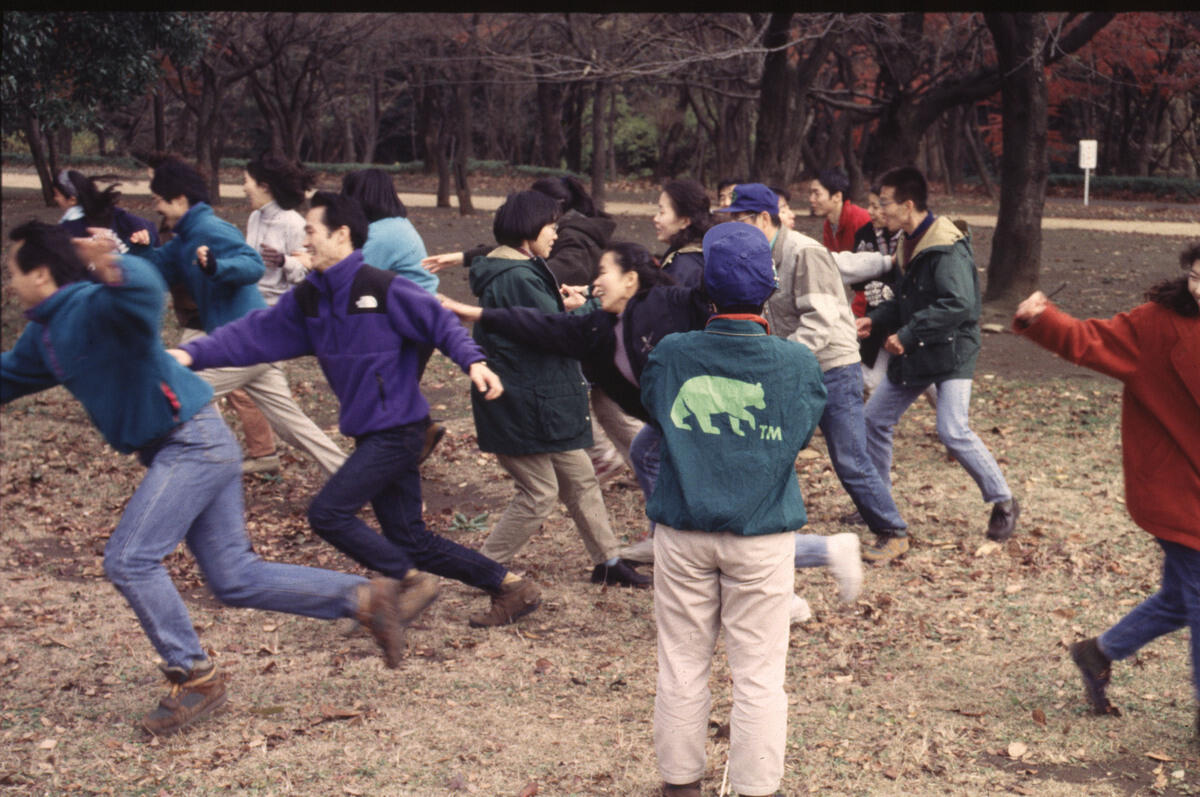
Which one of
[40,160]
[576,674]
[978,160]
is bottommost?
[576,674]

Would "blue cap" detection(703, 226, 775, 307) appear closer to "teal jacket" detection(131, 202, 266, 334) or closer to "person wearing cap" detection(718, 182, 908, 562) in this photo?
"person wearing cap" detection(718, 182, 908, 562)

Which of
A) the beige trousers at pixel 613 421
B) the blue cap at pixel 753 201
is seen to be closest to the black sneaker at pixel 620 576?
the beige trousers at pixel 613 421

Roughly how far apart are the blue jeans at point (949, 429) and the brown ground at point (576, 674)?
0.38 metres

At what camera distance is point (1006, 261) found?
1366 centimetres

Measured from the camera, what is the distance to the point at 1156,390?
4.03m

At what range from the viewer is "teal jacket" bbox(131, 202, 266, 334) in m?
6.86

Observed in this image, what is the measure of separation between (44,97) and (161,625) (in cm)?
1007

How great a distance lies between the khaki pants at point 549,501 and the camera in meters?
5.70

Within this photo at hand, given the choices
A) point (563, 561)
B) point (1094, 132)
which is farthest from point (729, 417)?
point (1094, 132)

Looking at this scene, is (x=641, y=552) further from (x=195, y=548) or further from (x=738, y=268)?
(x=738, y=268)

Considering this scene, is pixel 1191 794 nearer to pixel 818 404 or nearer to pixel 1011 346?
pixel 818 404

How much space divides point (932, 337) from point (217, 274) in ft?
12.8

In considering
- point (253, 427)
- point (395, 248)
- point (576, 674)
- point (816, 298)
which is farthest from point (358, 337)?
point (253, 427)

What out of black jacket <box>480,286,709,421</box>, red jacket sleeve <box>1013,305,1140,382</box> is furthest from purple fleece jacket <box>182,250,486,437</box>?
red jacket sleeve <box>1013,305,1140,382</box>
